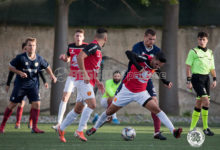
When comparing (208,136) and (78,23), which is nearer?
(208,136)

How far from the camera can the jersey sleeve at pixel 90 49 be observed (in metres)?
8.58

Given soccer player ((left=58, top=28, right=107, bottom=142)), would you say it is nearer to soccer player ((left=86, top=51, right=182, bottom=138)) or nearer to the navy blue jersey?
soccer player ((left=86, top=51, right=182, bottom=138))

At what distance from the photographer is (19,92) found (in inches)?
416

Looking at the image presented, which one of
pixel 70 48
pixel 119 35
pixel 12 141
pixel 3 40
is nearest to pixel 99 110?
pixel 119 35

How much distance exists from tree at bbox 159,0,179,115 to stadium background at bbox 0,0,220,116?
1.15 meters

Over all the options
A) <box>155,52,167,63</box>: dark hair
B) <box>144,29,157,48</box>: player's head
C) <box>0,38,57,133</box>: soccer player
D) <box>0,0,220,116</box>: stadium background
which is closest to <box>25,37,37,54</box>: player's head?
<box>0,38,57,133</box>: soccer player

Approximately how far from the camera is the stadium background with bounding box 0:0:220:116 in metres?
18.0

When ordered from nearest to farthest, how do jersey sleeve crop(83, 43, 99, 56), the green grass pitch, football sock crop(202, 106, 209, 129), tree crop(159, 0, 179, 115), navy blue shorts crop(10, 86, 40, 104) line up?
the green grass pitch → jersey sleeve crop(83, 43, 99, 56) → navy blue shorts crop(10, 86, 40, 104) → football sock crop(202, 106, 209, 129) → tree crop(159, 0, 179, 115)

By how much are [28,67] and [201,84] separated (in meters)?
3.66

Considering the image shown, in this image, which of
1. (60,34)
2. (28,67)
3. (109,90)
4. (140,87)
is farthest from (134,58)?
(60,34)

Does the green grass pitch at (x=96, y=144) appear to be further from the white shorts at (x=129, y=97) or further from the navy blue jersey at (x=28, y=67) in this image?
the navy blue jersey at (x=28, y=67)

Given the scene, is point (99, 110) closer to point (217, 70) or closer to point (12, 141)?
point (217, 70)

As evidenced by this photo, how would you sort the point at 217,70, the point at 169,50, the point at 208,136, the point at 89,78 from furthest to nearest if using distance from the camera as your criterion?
the point at 217,70
the point at 169,50
the point at 208,136
the point at 89,78

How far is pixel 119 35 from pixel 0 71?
4.49 metres
